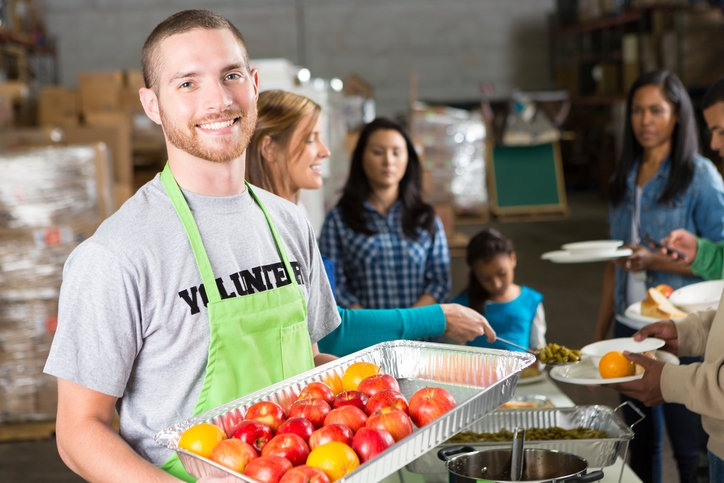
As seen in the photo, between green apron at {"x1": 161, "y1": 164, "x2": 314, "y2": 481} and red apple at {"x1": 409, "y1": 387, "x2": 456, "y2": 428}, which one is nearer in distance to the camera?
red apple at {"x1": 409, "y1": 387, "x2": 456, "y2": 428}

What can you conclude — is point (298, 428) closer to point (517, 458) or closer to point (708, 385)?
point (517, 458)

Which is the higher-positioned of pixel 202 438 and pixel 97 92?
pixel 97 92

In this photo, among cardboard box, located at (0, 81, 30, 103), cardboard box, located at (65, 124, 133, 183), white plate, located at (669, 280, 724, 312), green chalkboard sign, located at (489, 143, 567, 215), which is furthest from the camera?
green chalkboard sign, located at (489, 143, 567, 215)

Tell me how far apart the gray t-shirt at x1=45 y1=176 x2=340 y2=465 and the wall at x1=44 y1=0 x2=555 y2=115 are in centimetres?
1284

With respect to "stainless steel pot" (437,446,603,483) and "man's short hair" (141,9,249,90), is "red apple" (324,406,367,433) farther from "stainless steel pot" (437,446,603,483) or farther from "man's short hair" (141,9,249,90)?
"man's short hair" (141,9,249,90)

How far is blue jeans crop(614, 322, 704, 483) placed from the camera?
2566 mm

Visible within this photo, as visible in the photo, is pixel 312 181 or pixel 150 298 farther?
pixel 312 181

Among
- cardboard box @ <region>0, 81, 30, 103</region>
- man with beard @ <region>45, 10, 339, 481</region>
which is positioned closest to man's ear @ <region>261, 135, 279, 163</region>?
man with beard @ <region>45, 10, 339, 481</region>

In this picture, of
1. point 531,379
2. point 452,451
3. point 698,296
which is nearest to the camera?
point 452,451

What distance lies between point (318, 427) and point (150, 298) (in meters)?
0.39

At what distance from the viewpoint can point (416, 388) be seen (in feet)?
4.86

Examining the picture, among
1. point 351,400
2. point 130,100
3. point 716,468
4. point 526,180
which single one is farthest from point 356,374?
point 526,180

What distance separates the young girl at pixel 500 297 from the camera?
3.05m

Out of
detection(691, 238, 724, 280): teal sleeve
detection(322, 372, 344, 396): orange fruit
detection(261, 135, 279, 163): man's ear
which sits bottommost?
detection(691, 238, 724, 280): teal sleeve
